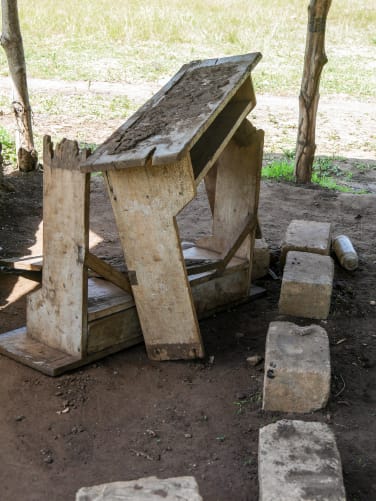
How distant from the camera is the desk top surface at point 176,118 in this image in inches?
161

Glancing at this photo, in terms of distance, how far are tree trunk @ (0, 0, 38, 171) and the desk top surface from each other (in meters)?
3.70

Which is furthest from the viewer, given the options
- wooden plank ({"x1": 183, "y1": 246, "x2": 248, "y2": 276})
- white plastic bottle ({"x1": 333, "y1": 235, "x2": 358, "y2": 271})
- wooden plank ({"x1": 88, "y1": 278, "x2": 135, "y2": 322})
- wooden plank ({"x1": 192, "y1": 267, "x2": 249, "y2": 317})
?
white plastic bottle ({"x1": 333, "y1": 235, "x2": 358, "y2": 271})

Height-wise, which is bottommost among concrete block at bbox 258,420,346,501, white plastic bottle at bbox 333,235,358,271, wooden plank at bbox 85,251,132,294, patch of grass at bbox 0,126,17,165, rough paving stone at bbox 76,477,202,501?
patch of grass at bbox 0,126,17,165

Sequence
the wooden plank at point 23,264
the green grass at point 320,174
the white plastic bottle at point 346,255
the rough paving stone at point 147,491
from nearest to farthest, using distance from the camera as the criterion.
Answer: the rough paving stone at point 147,491 → the wooden plank at point 23,264 → the white plastic bottle at point 346,255 → the green grass at point 320,174

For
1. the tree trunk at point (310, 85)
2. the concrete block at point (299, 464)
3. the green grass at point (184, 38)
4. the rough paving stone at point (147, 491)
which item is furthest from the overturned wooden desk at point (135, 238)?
the green grass at point (184, 38)

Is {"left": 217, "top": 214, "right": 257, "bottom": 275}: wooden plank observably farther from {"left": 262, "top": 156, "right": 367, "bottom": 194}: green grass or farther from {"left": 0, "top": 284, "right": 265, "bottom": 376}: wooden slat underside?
{"left": 262, "top": 156, "right": 367, "bottom": 194}: green grass

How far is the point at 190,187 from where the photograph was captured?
416 centimetres

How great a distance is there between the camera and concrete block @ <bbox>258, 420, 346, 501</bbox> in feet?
9.99

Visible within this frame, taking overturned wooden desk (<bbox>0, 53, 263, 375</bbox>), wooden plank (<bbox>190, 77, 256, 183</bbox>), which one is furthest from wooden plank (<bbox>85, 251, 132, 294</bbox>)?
wooden plank (<bbox>190, 77, 256, 183</bbox>)

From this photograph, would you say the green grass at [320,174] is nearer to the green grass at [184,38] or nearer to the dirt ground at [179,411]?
the dirt ground at [179,411]

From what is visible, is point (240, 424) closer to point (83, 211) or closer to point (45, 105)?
point (83, 211)

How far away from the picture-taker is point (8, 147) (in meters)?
9.82

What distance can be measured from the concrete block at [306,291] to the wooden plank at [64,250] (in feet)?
5.36

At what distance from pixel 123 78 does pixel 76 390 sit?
38.6 feet
